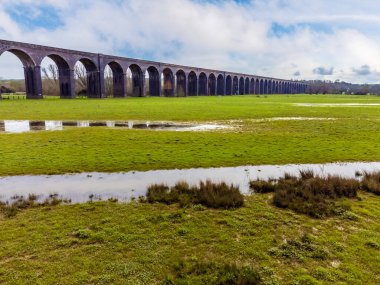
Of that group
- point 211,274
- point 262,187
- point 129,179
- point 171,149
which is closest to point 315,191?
point 262,187

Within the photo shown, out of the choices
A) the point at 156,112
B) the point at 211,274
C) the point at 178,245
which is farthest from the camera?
the point at 156,112

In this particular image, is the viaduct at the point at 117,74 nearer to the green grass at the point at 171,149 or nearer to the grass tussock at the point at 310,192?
the green grass at the point at 171,149

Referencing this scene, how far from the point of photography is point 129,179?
33.5 feet

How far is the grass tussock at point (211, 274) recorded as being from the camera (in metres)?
4.73

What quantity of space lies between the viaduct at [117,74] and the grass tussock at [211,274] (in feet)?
187

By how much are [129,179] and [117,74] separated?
7375cm

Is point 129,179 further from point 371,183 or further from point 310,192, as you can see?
point 371,183

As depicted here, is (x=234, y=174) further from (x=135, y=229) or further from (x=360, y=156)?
(x=360, y=156)

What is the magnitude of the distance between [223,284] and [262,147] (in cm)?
1120

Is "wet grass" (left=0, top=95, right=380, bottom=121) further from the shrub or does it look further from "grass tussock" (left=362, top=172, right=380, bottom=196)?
"grass tussock" (left=362, top=172, right=380, bottom=196)

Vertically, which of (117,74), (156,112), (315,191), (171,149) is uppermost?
(117,74)

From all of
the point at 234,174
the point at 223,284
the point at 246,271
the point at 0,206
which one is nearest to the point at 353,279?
the point at 246,271

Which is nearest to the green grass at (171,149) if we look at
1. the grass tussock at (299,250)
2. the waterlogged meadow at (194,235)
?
the waterlogged meadow at (194,235)

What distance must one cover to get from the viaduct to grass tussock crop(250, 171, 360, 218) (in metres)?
55.0
